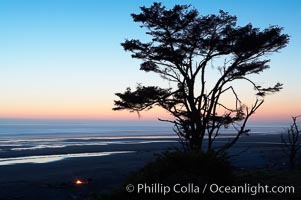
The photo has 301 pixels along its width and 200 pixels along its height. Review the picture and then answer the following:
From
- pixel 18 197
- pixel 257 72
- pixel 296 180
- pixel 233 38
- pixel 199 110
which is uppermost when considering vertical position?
pixel 233 38

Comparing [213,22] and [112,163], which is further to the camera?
[112,163]

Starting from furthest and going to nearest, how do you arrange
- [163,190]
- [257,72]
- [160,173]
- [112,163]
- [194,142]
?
[112,163], [257,72], [194,142], [160,173], [163,190]

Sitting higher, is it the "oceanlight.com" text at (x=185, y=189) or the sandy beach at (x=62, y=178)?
the "oceanlight.com" text at (x=185, y=189)

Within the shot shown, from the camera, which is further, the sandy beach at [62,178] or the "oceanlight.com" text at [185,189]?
the sandy beach at [62,178]

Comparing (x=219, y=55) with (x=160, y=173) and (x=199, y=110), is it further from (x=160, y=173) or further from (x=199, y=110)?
(x=160, y=173)

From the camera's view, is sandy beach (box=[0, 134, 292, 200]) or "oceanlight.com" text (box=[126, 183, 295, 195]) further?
sandy beach (box=[0, 134, 292, 200])

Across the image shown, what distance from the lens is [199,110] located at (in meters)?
13.1

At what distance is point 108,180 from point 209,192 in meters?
12.6

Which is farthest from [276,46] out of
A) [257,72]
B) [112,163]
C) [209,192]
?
[112,163]

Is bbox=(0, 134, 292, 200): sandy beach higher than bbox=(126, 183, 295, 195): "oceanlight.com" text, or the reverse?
bbox=(126, 183, 295, 195): "oceanlight.com" text

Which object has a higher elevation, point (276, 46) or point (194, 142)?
point (276, 46)

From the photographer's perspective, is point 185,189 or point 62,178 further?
point 62,178

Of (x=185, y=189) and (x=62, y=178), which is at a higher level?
(x=185, y=189)

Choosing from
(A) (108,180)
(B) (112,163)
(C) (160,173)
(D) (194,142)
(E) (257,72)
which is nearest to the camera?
(C) (160,173)
